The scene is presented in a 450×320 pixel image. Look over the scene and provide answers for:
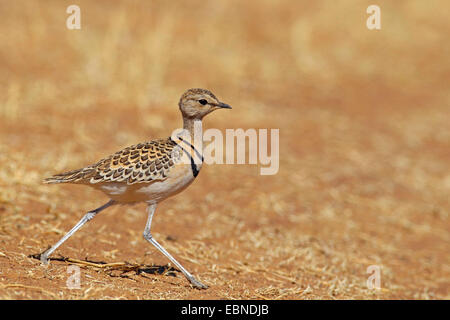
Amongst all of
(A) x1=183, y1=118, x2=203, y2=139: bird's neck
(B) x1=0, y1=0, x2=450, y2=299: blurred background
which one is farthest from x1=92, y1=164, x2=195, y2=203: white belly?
(B) x1=0, y1=0, x2=450, y2=299: blurred background

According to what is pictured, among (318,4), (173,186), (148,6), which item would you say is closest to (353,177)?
(173,186)

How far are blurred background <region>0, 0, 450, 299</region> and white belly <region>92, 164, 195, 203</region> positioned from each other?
71cm

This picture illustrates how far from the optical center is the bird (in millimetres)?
5188

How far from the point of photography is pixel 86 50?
41.3ft

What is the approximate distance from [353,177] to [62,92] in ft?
16.8

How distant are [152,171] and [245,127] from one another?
6.44 m

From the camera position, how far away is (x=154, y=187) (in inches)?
205

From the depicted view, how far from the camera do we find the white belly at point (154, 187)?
17.0ft

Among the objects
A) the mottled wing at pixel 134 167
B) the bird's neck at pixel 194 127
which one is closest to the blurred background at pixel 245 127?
the mottled wing at pixel 134 167

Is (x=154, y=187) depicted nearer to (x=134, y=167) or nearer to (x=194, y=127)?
(x=134, y=167)

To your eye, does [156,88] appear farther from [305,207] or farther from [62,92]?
[305,207]

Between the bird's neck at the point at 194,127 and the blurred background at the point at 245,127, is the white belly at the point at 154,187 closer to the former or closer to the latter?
the bird's neck at the point at 194,127

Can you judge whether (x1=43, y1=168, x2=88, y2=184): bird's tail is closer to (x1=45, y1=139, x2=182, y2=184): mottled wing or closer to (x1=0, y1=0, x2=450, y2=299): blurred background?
(x1=45, y1=139, x2=182, y2=184): mottled wing

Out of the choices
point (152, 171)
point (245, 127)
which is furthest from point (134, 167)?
point (245, 127)
